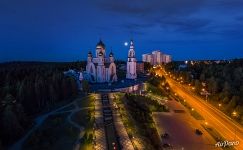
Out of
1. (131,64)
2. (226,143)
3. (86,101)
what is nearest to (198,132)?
(226,143)

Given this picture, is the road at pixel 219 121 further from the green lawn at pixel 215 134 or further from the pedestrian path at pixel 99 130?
the pedestrian path at pixel 99 130

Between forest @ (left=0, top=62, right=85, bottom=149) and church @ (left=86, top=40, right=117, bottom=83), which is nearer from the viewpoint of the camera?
forest @ (left=0, top=62, right=85, bottom=149)

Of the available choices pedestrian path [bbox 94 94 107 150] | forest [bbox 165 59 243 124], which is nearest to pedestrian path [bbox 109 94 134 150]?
pedestrian path [bbox 94 94 107 150]

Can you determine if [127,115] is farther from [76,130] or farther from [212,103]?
[212,103]

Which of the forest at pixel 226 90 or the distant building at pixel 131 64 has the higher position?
the distant building at pixel 131 64

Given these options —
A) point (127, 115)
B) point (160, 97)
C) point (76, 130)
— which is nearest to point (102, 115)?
point (127, 115)

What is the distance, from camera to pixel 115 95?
200ft

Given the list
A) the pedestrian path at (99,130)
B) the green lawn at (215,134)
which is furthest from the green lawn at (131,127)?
the green lawn at (215,134)

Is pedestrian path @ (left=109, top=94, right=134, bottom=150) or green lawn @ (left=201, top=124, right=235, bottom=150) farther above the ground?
pedestrian path @ (left=109, top=94, right=134, bottom=150)

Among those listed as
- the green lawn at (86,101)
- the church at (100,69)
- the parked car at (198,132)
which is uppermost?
the church at (100,69)

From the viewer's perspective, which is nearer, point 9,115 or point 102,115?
point 9,115

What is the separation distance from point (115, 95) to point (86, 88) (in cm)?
723

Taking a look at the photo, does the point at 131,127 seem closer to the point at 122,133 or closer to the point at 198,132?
the point at 122,133

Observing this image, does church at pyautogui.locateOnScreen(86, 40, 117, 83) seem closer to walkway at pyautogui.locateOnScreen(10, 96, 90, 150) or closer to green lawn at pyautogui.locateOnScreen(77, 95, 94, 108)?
green lawn at pyautogui.locateOnScreen(77, 95, 94, 108)
